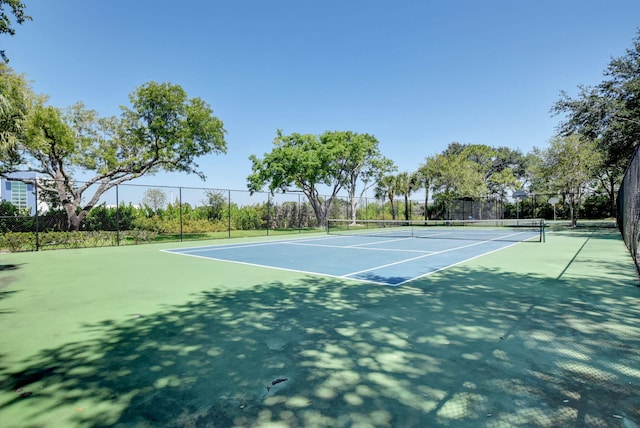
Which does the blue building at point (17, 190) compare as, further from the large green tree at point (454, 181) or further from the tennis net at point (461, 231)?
the large green tree at point (454, 181)

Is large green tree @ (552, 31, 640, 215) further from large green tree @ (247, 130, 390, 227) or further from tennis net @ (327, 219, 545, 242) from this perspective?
large green tree @ (247, 130, 390, 227)

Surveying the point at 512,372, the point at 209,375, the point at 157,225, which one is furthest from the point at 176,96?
the point at 512,372

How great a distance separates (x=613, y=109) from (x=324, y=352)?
19.0 m

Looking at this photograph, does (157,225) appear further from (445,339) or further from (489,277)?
(445,339)

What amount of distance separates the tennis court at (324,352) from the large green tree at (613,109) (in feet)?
43.5

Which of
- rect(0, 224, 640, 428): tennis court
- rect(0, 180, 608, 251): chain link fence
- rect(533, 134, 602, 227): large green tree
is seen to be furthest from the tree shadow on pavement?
rect(533, 134, 602, 227): large green tree

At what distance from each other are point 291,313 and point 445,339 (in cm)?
184

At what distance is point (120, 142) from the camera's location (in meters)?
19.0

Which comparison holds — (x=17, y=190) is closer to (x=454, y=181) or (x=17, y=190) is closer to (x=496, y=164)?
(x=454, y=181)

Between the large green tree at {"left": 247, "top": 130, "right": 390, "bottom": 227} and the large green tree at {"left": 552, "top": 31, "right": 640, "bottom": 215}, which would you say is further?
the large green tree at {"left": 247, "top": 130, "right": 390, "bottom": 227}

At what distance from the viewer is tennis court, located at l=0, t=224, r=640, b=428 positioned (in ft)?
7.11

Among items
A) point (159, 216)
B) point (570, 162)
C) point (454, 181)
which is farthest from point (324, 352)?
point (454, 181)

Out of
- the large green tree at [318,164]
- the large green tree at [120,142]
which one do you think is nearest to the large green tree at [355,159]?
the large green tree at [318,164]

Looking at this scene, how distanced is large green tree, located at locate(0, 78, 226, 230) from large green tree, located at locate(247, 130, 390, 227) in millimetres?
6880
